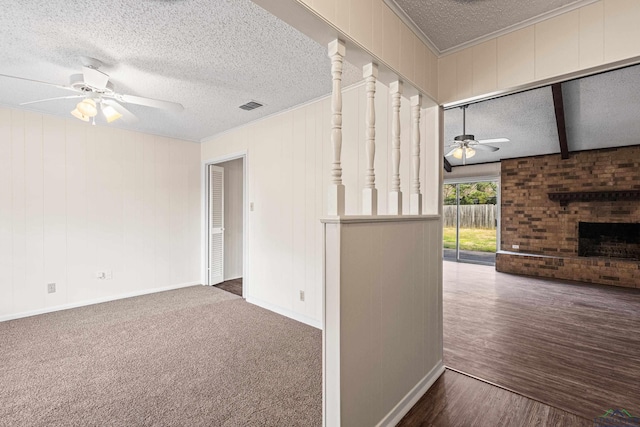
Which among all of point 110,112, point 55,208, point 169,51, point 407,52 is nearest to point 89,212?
point 55,208

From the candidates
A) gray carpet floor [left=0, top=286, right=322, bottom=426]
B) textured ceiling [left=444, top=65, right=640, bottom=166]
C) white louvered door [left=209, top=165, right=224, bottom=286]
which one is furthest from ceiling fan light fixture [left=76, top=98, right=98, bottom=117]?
textured ceiling [left=444, top=65, right=640, bottom=166]

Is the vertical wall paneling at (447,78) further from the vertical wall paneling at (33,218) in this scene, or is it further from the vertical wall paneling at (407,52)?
the vertical wall paneling at (33,218)

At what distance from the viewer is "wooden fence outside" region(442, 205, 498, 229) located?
23.2ft

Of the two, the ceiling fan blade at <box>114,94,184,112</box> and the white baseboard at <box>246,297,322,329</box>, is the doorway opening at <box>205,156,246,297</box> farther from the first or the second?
the ceiling fan blade at <box>114,94,184,112</box>

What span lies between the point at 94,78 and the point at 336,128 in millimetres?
2102

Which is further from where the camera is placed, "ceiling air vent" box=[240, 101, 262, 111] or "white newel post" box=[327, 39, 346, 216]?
"ceiling air vent" box=[240, 101, 262, 111]

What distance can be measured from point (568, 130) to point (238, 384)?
237 inches

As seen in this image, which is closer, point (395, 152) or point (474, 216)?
point (395, 152)

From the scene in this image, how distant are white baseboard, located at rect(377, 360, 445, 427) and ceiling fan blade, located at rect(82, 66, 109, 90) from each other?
3070mm

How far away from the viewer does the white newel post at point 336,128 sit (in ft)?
4.69

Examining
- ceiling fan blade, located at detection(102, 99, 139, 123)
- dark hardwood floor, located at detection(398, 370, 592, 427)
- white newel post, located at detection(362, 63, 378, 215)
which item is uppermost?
ceiling fan blade, located at detection(102, 99, 139, 123)

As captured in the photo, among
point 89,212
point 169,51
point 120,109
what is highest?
point 169,51

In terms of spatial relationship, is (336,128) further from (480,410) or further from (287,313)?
(287,313)

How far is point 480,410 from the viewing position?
1.89 meters
